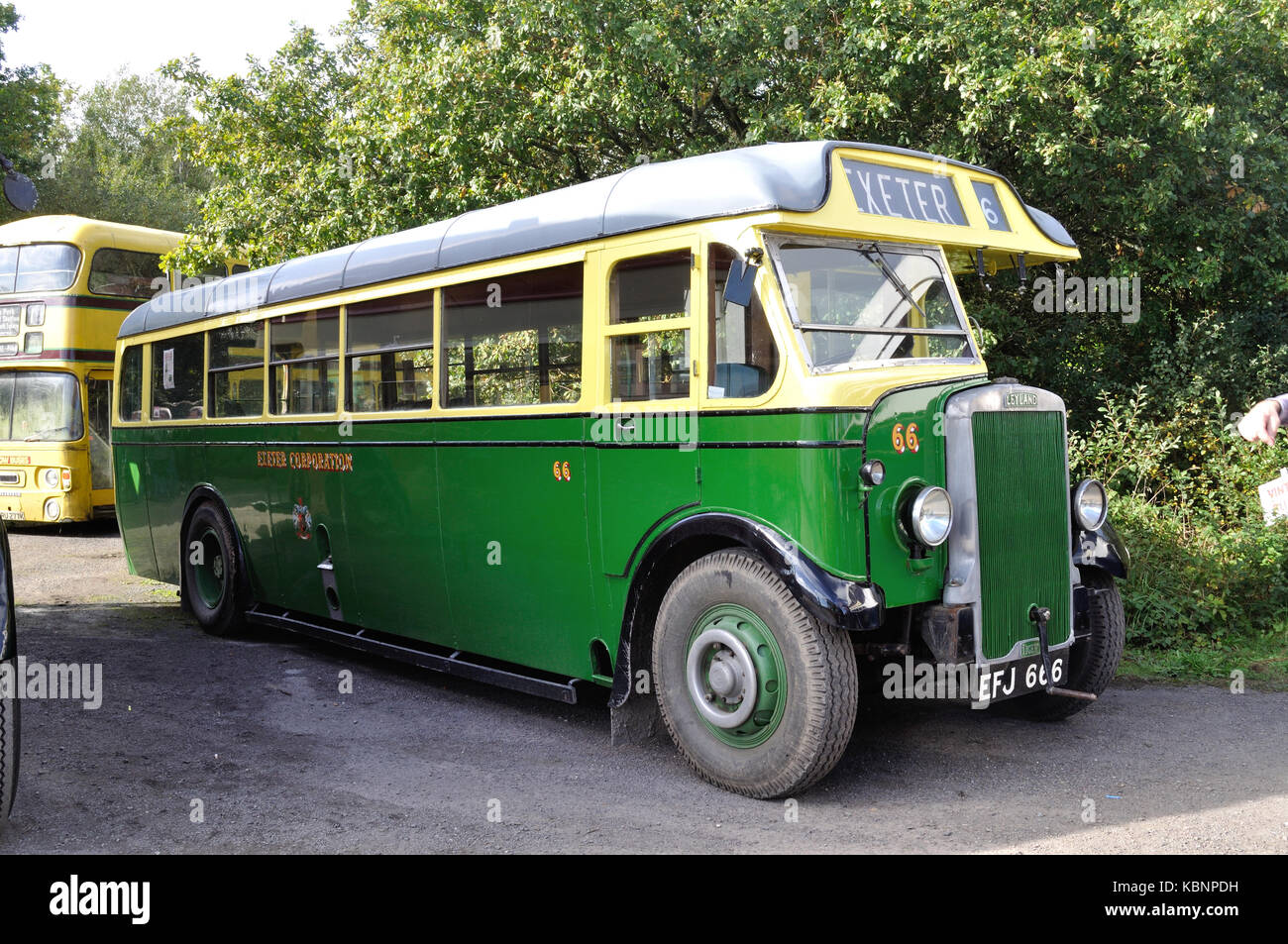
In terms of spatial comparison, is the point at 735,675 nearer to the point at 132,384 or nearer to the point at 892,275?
the point at 892,275

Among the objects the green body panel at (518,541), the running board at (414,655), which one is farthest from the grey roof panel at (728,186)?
the running board at (414,655)

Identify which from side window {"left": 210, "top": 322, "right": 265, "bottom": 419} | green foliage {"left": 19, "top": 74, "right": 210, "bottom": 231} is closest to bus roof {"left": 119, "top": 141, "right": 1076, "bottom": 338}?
side window {"left": 210, "top": 322, "right": 265, "bottom": 419}

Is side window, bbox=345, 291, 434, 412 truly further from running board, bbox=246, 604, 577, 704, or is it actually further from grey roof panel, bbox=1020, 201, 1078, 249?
grey roof panel, bbox=1020, 201, 1078, 249

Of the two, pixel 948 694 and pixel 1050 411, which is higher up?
pixel 1050 411

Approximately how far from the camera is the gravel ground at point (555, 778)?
4.47 metres

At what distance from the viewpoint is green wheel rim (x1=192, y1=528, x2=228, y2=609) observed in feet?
29.8

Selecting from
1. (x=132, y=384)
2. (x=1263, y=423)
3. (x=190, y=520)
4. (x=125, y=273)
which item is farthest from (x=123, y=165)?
(x=1263, y=423)

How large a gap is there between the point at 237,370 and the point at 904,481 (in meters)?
5.64

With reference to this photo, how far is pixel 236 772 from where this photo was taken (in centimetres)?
534

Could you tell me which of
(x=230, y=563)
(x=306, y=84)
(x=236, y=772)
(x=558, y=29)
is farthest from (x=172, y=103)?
(x=236, y=772)

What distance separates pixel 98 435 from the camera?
16016mm

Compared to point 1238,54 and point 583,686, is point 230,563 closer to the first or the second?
point 583,686

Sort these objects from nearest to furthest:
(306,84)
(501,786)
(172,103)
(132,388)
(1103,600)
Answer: (501,786)
(1103,600)
(132,388)
(306,84)
(172,103)

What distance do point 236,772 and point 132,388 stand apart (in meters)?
5.81
